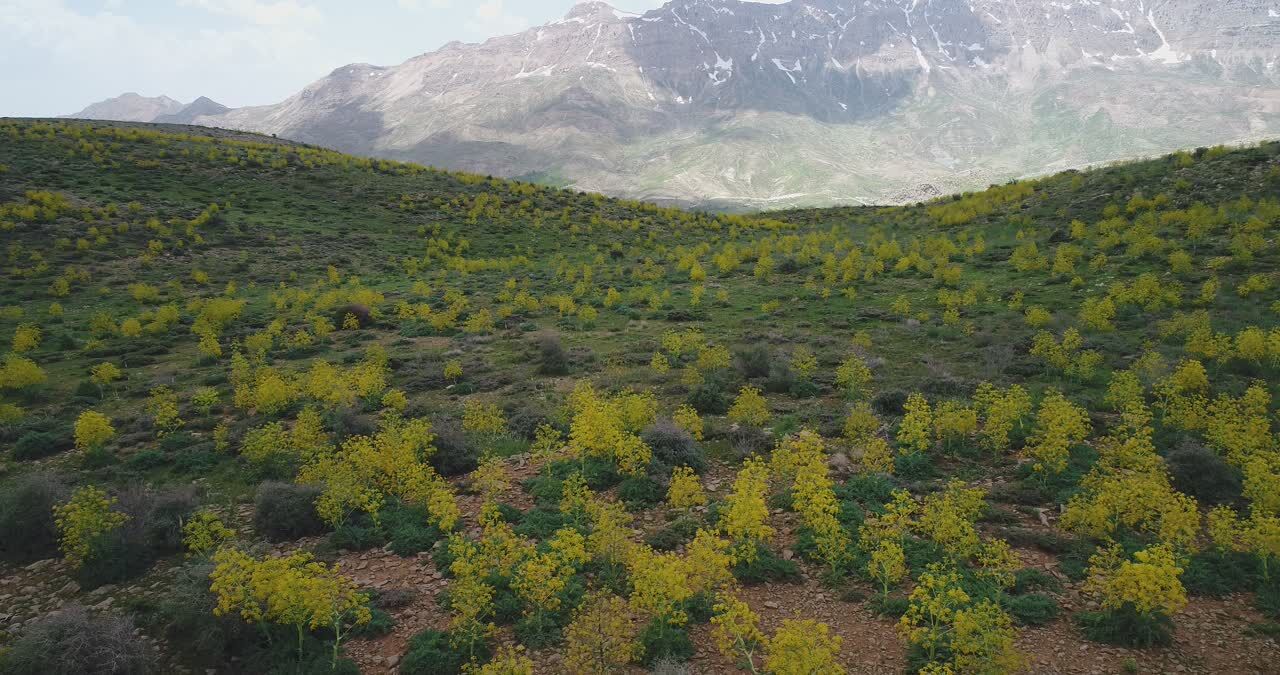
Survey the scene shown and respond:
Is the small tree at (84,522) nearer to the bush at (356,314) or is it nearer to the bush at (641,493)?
the bush at (641,493)

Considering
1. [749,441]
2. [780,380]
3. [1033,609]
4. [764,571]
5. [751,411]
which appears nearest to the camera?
[1033,609]

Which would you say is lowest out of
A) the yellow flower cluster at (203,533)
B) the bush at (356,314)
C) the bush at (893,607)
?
the bush at (893,607)

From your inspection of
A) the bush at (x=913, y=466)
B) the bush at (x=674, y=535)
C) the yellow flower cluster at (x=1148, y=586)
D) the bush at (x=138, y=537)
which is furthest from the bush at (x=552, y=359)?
the yellow flower cluster at (x=1148, y=586)

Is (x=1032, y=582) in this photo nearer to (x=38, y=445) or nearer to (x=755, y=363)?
(x=755, y=363)

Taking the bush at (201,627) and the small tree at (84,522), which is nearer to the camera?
the bush at (201,627)

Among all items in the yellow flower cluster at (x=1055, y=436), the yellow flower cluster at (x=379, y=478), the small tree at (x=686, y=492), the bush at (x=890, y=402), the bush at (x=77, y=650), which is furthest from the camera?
the bush at (x=890, y=402)

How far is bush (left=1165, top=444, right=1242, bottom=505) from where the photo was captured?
9805 millimetres

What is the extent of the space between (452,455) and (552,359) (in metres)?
7.34

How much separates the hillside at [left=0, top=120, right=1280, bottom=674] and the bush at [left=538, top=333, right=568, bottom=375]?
0.10m

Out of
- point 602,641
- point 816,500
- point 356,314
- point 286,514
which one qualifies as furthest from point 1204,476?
point 356,314

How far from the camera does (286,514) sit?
1018cm

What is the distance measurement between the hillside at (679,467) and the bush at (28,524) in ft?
0.16

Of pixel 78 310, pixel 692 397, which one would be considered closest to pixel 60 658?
pixel 692 397

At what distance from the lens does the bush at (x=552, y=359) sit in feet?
64.0
